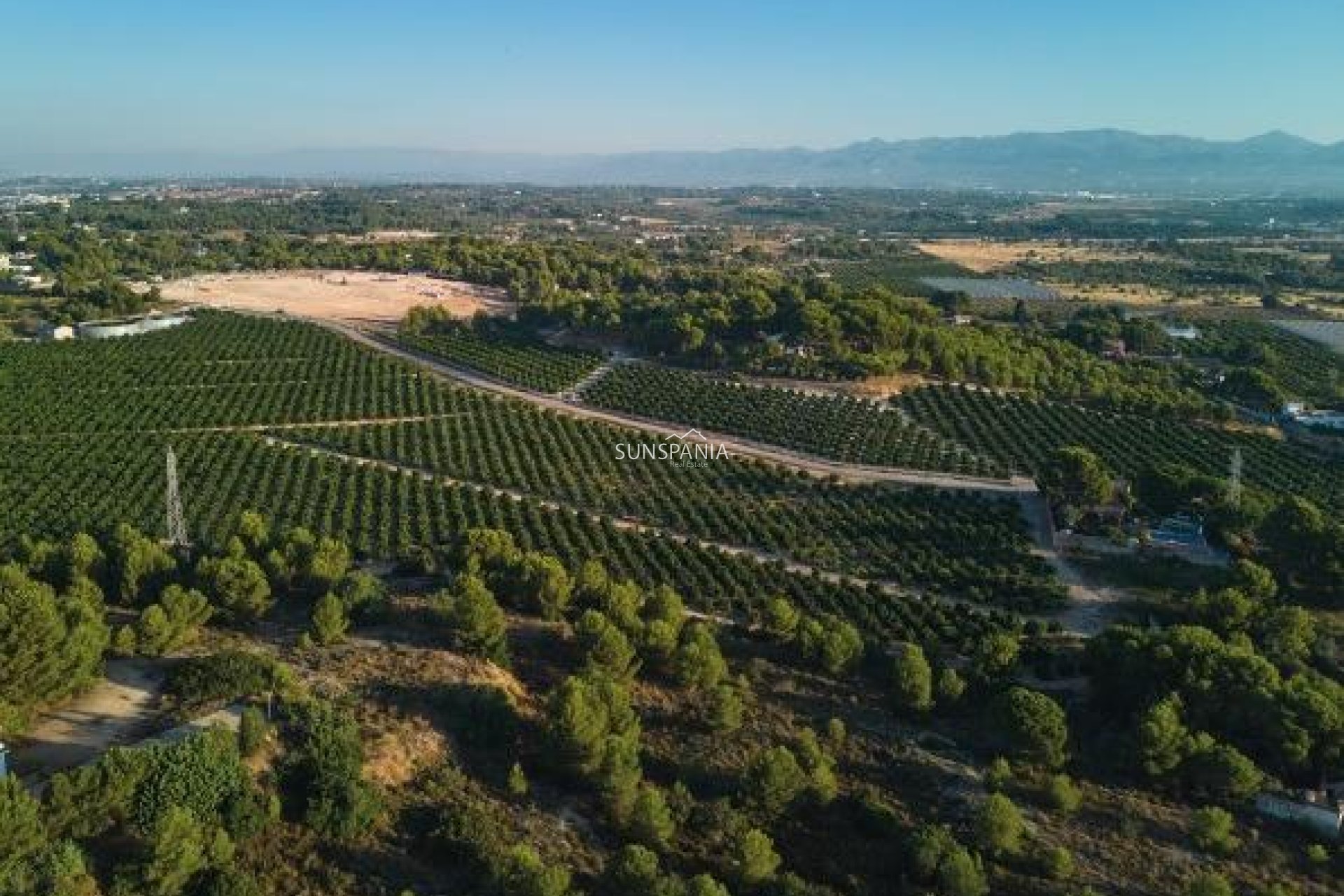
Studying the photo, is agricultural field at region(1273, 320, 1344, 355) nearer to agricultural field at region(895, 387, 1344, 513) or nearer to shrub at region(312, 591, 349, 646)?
agricultural field at region(895, 387, 1344, 513)

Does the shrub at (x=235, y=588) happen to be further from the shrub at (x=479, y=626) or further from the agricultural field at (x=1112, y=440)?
the agricultural field at (x=1112, y=440)

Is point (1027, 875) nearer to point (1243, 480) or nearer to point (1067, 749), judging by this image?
point (1067, 749)

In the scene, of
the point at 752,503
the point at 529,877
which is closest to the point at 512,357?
the point at 752,503

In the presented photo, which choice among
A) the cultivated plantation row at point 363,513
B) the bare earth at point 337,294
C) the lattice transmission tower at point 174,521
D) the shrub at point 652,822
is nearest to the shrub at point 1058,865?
the shrub at point 652,822

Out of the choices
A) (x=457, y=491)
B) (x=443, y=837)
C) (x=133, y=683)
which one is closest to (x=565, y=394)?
(x=457, y=491)

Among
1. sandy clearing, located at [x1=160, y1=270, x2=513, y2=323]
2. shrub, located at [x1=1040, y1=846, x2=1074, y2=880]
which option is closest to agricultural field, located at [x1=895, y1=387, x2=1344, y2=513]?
shrub, located at [x1=1040, y1=846, x2=1074, y2=880]
